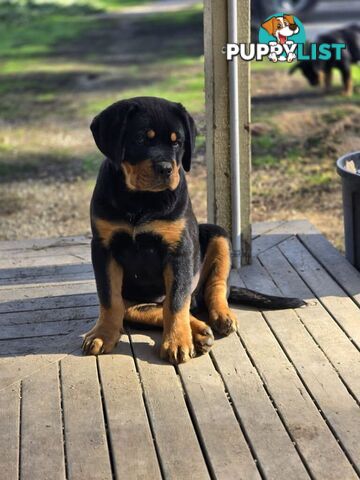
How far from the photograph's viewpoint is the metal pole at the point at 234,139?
15.5 feet

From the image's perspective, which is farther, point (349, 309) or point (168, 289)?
point (349, 309)

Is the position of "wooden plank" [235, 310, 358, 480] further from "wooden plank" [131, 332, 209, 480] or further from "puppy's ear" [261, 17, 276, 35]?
"puppy's ear" [261, 17, 276, 35]

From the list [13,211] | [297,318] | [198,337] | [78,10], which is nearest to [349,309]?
[297,318]

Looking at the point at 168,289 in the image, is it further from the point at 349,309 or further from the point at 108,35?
the point at 108,35

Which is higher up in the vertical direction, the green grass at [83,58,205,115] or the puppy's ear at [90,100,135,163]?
the puppy's ear at [90,100,135,163]

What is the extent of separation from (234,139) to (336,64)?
17.5 feet

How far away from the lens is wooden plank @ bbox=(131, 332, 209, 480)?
3141 millimetres

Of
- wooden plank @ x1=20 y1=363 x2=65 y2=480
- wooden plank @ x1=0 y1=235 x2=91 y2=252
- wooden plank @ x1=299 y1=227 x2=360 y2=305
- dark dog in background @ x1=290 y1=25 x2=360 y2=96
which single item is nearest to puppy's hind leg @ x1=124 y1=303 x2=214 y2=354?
wooden plank @ x1=20 y1=363 x2=65 y2=480

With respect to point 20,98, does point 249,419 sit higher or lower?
higher

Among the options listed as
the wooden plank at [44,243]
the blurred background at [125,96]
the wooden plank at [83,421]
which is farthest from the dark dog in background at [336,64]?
the wooden plank at [83,421]

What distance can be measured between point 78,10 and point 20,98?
736 centimetres

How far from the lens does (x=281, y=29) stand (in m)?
5.10

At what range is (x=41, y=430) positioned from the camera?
341 cm

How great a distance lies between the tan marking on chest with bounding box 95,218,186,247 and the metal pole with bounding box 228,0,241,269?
108 cm
